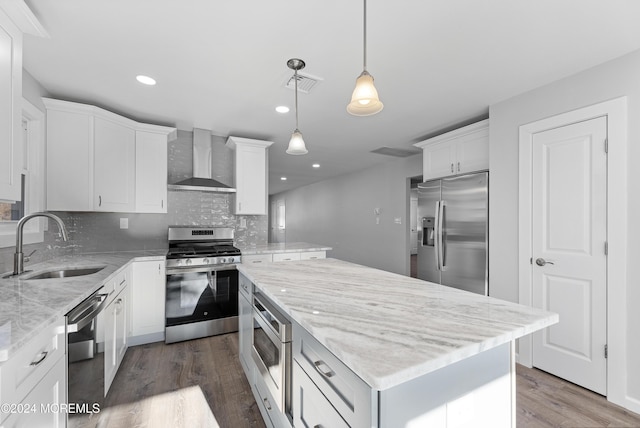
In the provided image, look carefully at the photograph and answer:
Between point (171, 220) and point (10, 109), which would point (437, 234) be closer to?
point (171, 220)

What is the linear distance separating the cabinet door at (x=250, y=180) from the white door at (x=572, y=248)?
9.90ft

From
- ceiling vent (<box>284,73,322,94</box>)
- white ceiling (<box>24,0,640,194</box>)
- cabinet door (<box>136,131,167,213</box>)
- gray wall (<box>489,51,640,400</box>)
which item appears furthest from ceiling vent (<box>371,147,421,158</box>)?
cabinet door (<box>136,131,167,213</box>)

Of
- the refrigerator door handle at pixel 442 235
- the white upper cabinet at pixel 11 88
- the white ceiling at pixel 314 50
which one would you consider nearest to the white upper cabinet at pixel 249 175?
the white ceiling at pixel 314 50

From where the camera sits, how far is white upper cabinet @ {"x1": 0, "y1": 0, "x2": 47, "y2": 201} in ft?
4.63

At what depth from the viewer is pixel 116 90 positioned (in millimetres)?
2521

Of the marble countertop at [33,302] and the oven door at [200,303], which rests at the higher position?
the marble countertop at [33,302]

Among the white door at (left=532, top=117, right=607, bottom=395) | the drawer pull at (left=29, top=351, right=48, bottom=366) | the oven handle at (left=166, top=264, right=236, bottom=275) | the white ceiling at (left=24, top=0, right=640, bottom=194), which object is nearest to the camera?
the drawer pull at (left=29, top=351, right=48, bottom=366)

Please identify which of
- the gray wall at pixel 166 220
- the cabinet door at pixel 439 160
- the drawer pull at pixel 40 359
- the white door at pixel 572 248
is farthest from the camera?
the cabinet door at pixel 439 160

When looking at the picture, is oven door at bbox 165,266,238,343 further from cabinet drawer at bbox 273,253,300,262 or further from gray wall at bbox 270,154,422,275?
gray wall at bbox 270,154,422,275

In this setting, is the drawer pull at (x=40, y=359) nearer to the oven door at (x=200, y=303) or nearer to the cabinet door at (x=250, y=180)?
the oven door at (x=200, y=303)

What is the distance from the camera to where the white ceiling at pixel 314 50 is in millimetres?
1569

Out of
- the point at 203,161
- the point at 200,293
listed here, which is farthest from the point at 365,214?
the point at 200,293

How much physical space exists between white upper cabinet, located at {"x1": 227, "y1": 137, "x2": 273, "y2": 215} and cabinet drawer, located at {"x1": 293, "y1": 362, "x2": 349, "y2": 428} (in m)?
2.74

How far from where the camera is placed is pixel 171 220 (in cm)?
355
